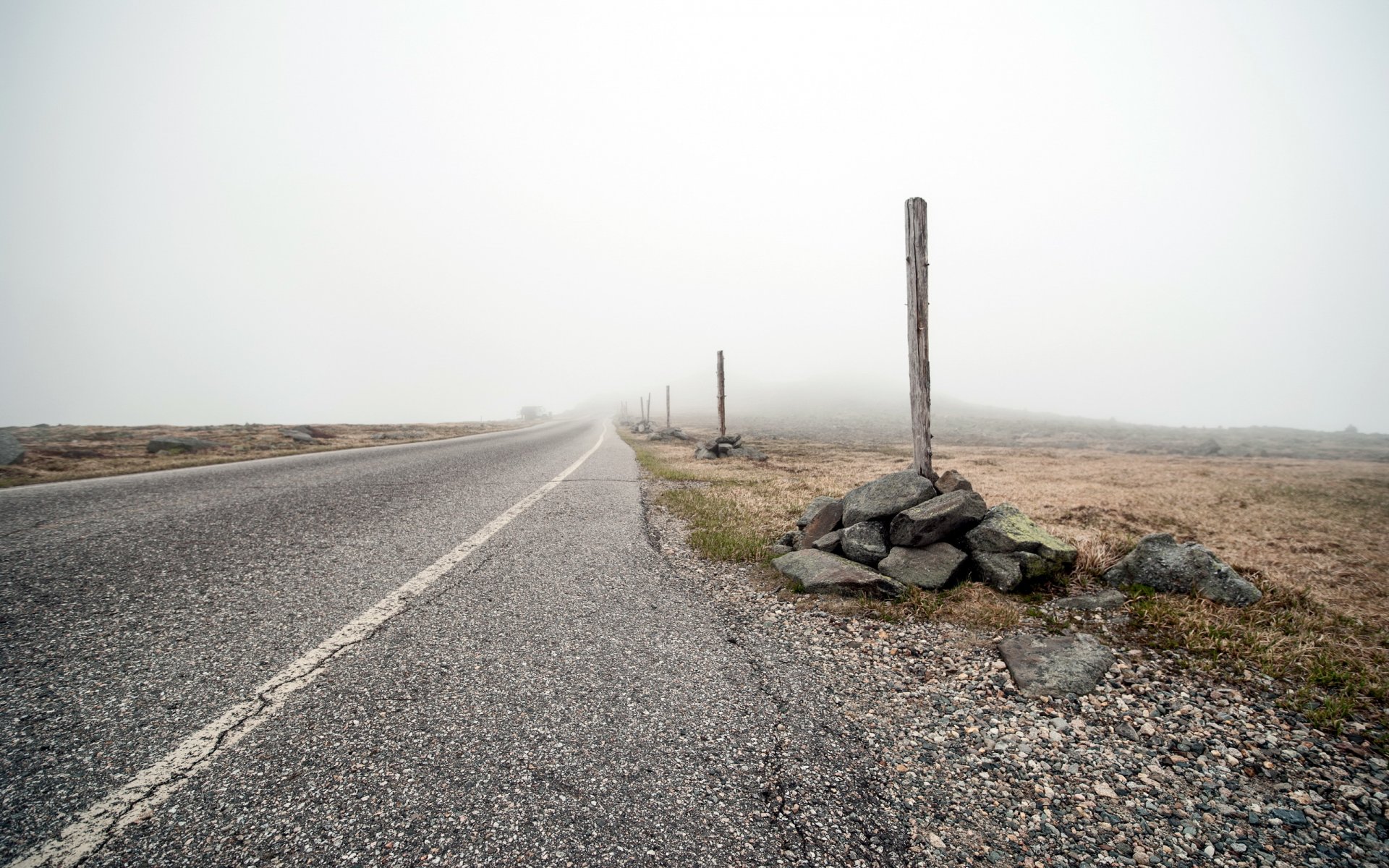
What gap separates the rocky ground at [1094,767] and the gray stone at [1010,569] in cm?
111

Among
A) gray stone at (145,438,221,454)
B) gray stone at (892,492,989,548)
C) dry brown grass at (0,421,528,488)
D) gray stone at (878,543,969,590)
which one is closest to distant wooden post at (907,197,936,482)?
gray stone at (892,492,989,548)

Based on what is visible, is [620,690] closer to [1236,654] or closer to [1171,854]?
[1171,854]

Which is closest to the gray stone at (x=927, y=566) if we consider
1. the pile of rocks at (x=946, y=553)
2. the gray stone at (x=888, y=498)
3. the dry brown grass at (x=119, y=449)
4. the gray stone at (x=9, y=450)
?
the pile of rocks at (x=946, y=553)

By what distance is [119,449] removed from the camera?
1819 centimetres

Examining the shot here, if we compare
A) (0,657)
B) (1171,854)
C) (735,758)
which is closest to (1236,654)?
(1171,854)

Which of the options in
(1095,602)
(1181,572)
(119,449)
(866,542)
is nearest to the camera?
(1095,602)

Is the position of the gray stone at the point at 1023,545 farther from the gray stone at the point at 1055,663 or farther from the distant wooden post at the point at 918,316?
the gray stone at the point at 1055,663

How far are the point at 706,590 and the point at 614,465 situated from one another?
1120 centimetres

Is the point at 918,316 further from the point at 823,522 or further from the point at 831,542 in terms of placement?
the point at 831,542

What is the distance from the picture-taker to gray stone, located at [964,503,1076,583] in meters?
5.66

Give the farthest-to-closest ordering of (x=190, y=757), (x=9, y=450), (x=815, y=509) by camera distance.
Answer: (x=9, y=450), (x=815, y=509), (x=190, y=757)

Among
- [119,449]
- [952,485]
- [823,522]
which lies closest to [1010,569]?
[952,485]

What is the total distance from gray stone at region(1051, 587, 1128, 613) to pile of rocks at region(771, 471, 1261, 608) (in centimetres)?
6

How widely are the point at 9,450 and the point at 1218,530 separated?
30010 mm
